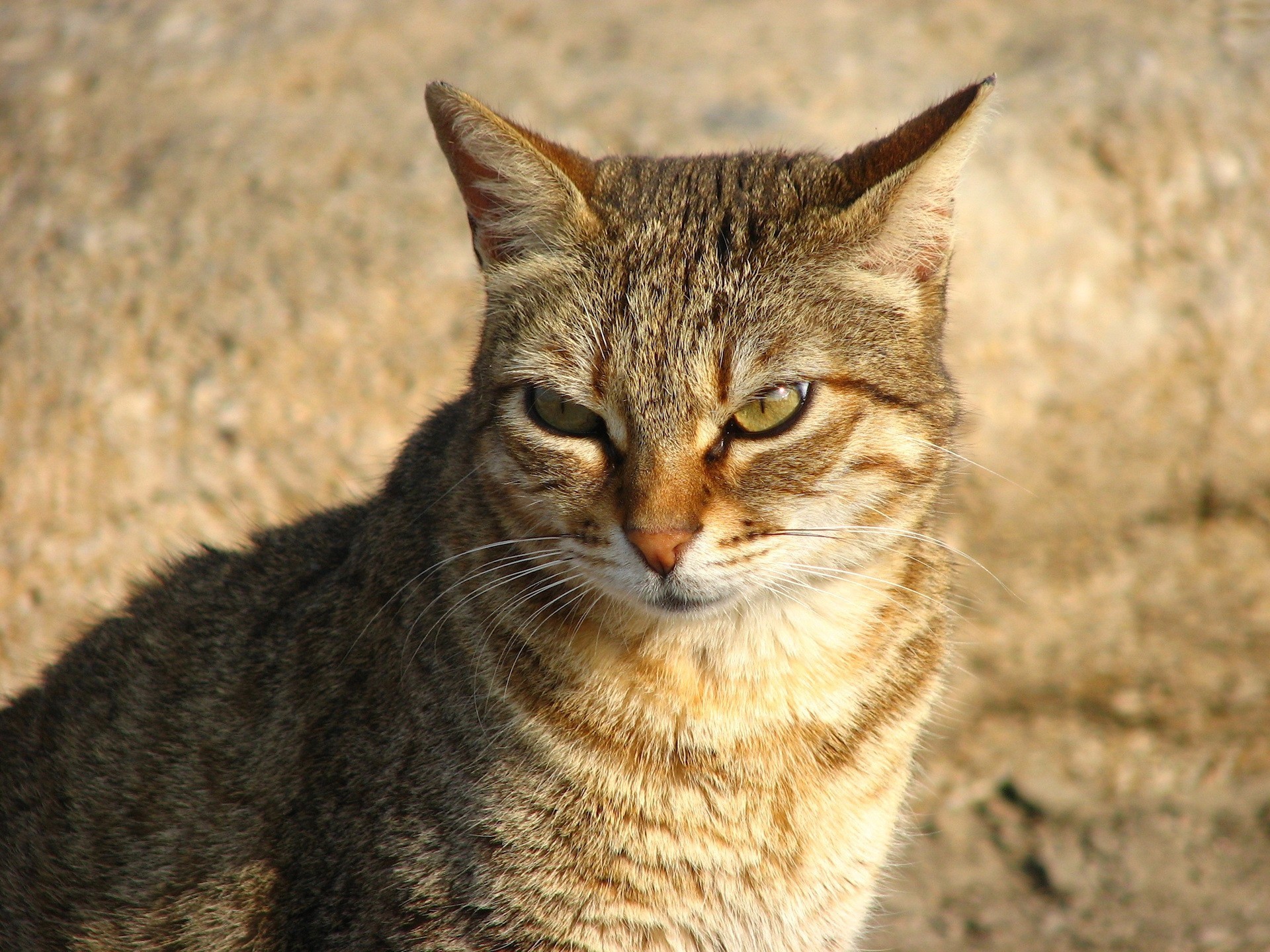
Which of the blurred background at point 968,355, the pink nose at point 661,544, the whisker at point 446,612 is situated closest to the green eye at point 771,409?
the pink nose at point 661,544

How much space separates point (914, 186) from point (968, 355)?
241cm

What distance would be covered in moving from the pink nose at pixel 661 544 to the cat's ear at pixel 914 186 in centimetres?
76

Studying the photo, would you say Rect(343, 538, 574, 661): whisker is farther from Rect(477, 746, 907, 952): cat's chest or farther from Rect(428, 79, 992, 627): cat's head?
Rect(477, 746, 907, 952): cat's chest

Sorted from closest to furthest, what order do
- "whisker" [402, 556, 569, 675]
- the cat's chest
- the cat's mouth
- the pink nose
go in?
the pink nose
the cat's mouth
the cat's chest
"whisker" [402, 556, 569, 675]

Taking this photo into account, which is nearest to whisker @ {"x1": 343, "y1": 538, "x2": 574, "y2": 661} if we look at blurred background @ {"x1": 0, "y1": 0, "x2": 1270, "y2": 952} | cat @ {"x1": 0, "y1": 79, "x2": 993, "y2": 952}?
cat @ {"x1": 0, "y1": 79, "x2": 993, "y2": 952}

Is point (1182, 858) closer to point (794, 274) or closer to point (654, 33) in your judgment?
point (794, 274)

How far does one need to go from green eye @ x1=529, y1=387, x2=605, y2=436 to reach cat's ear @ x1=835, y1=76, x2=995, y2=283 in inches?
26.6

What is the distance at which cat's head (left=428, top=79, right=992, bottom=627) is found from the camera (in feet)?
8.36

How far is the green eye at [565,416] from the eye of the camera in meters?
2.67

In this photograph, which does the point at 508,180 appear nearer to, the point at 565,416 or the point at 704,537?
the point at 565,416

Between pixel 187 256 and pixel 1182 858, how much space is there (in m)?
4.45

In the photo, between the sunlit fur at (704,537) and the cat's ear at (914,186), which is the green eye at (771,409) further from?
the cat's ear at (914,186)

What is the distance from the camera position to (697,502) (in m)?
2.50

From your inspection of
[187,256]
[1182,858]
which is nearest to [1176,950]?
[1182,858]
